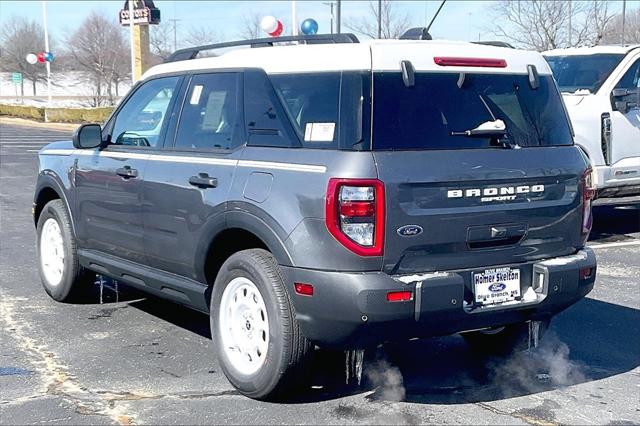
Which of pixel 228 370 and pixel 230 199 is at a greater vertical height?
pixel 230 199

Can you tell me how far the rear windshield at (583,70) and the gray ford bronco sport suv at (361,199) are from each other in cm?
540

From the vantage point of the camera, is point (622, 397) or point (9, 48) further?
point (9, 48)

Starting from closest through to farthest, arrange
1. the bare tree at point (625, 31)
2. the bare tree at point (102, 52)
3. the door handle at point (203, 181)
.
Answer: the door handle at point (203, 181) → the bare tree at point (625, 31) → the bare tree at point (102, 52)

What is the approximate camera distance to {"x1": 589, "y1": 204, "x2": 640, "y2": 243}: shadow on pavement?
10.2m

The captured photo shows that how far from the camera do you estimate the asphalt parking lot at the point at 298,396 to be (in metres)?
4.56

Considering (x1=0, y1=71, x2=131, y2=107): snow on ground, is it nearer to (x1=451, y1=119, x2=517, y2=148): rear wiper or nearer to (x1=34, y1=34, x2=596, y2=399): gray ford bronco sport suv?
(x1=34, y1=34, x2=596, y2=399): gray ford bronco sport suv

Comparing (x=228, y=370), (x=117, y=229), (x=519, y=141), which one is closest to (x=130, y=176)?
(x=117, y=229)

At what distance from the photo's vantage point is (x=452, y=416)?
4.53m

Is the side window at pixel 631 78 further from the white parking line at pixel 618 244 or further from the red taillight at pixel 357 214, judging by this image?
the red taillight at pixel 357 214

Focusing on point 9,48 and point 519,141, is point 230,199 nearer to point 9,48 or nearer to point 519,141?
point 519,141

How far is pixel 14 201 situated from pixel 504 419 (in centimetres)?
1079

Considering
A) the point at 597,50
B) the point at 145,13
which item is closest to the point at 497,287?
the point at 597,50

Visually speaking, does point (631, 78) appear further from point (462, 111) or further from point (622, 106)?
point (462, 111)

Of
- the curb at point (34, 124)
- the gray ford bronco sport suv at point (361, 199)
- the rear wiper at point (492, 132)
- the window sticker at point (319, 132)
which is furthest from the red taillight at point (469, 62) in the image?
the curb at point (34, 124)
